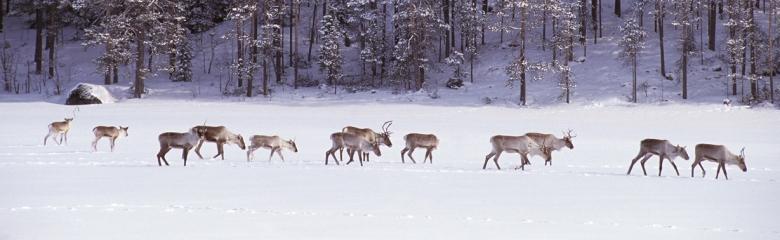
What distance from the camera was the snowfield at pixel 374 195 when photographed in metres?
10.7

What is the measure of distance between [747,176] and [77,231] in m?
15.3

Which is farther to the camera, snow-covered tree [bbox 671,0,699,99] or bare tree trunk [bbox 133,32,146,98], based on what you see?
bare tree trunk [bbox 133,32,146,98]

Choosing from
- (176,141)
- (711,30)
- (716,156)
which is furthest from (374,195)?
(711,30)

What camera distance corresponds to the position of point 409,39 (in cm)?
5312

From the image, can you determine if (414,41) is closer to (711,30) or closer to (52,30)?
(711,30)

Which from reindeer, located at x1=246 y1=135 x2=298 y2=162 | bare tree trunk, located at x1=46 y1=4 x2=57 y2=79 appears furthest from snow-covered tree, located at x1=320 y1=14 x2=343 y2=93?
reindeer, located at x1=246 y1=135 x2=298 y2=162

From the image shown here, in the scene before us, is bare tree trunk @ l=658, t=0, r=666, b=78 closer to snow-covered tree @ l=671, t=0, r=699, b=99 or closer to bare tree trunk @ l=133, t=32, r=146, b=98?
snow-covered tree @ l=671, t=0, r=699, b=99

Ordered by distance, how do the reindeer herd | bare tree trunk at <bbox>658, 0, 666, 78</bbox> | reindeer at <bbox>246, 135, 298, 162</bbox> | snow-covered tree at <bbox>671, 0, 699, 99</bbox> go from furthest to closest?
bare tree trunk at <bbox>658, 0, 666, 78</bbox> → snow-covered tree at <bbox>671, 0, 699, 99</bbox> → reindeer at <bbox>246, 135, 298, 162</bbox> → the reindeer herd

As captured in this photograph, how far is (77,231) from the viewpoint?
10320 mm

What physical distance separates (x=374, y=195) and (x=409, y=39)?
39787mm

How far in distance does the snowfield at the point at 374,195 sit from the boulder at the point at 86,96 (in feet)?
56.5

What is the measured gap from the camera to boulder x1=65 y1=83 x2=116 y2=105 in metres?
46.7

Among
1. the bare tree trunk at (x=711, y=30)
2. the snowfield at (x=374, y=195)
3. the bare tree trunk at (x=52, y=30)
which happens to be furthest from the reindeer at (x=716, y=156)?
the bare tree trunk at (x=52, y=30)

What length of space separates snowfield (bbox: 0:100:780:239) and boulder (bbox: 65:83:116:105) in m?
17.2
